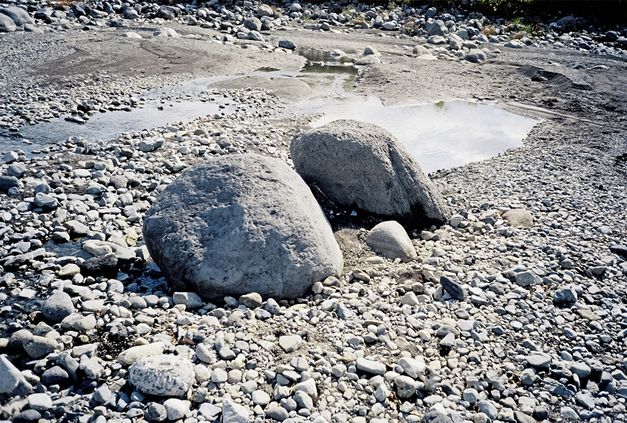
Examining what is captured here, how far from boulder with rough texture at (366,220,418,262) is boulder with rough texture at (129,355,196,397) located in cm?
311

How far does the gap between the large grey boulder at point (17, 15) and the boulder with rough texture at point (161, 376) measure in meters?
15.3

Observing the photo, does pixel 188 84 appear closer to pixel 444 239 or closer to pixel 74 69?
pixel 74 69

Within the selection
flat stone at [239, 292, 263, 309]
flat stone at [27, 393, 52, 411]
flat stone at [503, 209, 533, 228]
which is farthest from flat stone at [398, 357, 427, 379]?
flat stone at [503, 209, 533, 228]

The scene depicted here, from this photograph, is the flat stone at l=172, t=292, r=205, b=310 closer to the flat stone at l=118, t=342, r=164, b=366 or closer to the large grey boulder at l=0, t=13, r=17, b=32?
the flat stone at l=118, t=342, r=164, b=366

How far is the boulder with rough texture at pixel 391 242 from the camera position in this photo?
714 cm

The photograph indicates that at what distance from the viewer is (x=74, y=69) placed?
13578mm

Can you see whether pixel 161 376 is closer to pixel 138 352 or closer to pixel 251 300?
pixel 138 352

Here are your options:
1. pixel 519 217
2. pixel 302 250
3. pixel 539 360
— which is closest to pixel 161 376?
pixel 302 250

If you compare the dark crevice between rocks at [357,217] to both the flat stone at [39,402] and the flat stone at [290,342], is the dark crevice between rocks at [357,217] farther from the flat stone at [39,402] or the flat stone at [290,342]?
the flat stone at [39,402]

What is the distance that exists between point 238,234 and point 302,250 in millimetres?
696

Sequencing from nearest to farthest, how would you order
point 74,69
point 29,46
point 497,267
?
1. point 497,267
2. point 74,69
3. point 29,46

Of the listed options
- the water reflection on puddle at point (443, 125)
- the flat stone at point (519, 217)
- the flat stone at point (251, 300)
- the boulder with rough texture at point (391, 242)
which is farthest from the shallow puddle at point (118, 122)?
the flat stone at point (519, 217)

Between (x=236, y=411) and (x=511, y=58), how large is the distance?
15.4 m

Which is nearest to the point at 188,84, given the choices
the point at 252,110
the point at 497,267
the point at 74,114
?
the point at 252,110
